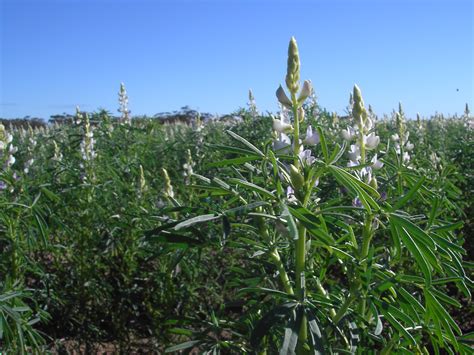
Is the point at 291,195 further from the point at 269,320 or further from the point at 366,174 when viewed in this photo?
the point at 269,320

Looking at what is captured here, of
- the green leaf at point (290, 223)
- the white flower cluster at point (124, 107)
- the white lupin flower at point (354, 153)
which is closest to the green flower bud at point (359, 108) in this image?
the white lupin flower at point (354, 153)

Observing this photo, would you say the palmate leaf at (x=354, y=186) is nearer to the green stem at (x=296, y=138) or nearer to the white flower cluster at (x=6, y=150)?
the green stem at (x=296, y=138)

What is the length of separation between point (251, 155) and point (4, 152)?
2673 millimetres

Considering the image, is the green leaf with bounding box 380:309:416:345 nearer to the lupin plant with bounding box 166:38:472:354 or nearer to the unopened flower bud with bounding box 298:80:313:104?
the lupin plant with bounding box 166:38:472:354

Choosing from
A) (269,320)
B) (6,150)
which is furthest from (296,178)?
(6,150)

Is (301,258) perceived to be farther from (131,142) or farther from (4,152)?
(131,142)

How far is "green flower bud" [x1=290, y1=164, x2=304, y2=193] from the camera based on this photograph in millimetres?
1476

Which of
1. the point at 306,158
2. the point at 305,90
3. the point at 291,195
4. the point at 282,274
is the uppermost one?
the point at 305,90

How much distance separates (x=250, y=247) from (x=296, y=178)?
13.8 inches

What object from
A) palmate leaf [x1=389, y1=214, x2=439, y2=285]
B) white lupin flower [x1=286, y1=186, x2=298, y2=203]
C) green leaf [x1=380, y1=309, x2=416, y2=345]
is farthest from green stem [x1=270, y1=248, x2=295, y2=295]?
palmate leaf [x1=389, y1=214, x2=439, y2=285]

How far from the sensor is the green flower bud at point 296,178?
1.48 meters

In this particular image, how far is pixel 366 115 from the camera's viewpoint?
1814mm

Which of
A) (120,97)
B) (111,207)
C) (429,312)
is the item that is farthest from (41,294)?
(120,97)

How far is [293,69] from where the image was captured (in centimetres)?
159
